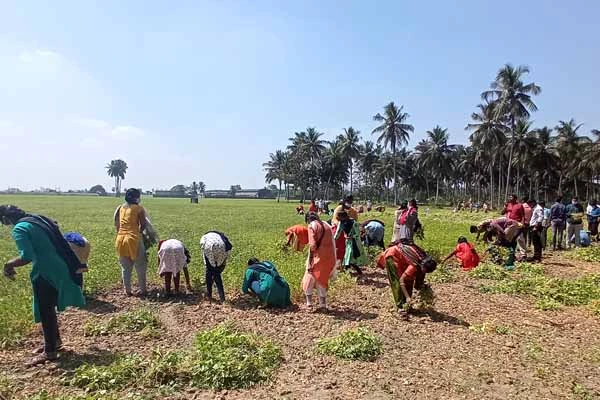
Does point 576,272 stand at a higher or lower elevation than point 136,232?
lower

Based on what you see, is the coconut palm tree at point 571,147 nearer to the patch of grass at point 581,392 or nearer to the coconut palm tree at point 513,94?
the coconut palm tree at point 513,94

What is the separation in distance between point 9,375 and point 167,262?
11.8 ft

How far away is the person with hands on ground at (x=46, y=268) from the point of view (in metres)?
5.85

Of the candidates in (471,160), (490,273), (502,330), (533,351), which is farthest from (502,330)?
(471,160)

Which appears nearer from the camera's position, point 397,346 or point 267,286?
point 397,346

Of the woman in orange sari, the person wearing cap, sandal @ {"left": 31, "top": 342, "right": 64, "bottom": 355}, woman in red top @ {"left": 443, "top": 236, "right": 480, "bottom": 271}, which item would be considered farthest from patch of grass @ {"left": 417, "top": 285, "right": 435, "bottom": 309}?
sandal @ {"left": 31, "top": 342, "right": 64, "bottom": 355}

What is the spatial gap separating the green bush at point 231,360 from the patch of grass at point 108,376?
1.99 ft

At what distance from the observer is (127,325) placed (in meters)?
7.17

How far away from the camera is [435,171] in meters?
75.4

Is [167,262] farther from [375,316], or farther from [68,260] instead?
[375,316]

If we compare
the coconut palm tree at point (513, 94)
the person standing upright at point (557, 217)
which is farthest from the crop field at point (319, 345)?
the coconut palm tree at point (513, 94)

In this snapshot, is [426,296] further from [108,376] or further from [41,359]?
[41,359]

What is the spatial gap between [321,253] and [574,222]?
507 inches

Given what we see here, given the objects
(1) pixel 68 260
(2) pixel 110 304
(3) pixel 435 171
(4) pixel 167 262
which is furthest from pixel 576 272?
(3) pixel 435 171
